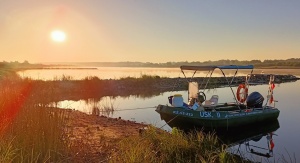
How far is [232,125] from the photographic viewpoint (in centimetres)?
1491

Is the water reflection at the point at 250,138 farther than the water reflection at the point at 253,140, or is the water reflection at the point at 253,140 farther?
the water reflection at the point at 250,138

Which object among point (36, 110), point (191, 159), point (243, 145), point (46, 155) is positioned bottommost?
point (243, 145)

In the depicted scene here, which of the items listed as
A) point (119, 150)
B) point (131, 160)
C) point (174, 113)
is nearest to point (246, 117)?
point (174, 113)

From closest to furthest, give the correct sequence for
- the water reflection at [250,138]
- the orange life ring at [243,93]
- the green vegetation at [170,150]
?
the green vegetation at [170,150], the water reflection at [250,138], the orange life ring at [243,93]

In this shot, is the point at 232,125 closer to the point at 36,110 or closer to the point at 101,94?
the point at 36,110

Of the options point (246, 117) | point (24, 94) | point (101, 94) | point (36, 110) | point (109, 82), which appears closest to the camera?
point (36, 110)

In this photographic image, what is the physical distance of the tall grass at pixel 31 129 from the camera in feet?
21.7

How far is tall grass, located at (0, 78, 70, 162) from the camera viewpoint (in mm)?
6613

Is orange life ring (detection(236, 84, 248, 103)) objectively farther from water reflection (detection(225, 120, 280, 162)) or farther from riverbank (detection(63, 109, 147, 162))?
riverbank (detection(63, 109, 147, 162))

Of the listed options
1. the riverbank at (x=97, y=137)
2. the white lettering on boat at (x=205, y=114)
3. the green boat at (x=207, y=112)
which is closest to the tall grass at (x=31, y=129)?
the riverbank at (x=97, y=137)

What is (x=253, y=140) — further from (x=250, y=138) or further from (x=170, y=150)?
(x=170, y=150)

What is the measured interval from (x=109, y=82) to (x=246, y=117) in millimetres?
24439

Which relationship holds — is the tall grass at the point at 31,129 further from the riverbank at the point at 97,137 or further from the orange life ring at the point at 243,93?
the orange life ring at the point at 243,93

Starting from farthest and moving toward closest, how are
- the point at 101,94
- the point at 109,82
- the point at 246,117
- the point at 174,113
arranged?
the point at 109,82, the point at 101,94, the point at 246,117, the point at 174,113
